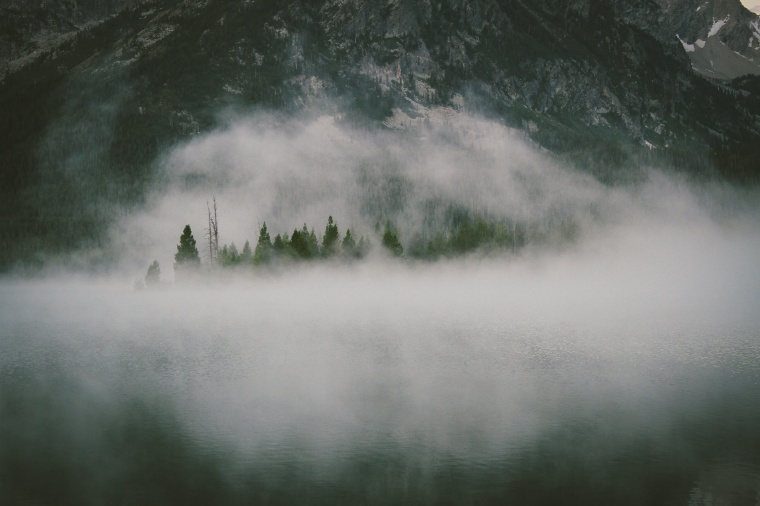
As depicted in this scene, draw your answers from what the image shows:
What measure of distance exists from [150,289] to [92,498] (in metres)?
109

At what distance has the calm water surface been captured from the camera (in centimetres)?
3719

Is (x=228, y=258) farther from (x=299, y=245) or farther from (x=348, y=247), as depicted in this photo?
(x=348, y=247)

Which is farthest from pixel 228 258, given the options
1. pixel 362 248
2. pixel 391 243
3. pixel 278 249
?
pixel 391 243

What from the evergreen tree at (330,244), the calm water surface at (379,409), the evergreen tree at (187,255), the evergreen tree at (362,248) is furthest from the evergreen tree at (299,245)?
the calm water surface at (379,409)

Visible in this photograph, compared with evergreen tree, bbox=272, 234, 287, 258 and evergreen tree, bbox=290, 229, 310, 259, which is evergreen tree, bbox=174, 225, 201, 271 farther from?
evergreen tree, bbox=290, 229, 310, 259

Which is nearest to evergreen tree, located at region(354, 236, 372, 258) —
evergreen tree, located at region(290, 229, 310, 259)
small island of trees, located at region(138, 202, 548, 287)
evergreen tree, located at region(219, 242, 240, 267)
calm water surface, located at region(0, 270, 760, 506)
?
small island of trees, located at region(138, 202, 548, 287)

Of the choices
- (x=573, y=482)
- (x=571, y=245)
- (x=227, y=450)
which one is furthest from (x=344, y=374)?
(x=571, y=245)

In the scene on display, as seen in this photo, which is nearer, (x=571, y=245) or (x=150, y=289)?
(x=150, y=289)

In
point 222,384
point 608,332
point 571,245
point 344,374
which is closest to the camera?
point 222,384

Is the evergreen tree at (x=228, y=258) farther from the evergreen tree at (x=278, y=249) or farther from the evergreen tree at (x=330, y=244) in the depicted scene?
the evergreen tree at (x=330, y=244)

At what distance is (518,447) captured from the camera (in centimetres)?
4269

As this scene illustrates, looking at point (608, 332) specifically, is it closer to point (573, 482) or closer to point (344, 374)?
point (344, 374)

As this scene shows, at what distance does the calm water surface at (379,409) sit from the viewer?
3719 centimetres

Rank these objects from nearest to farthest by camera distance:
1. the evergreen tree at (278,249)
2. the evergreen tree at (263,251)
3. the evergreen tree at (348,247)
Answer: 1. the evergreen tree at (263,251)
2. the evergreen tree at (278,249)
3. the evergreen tree at (348,247)
